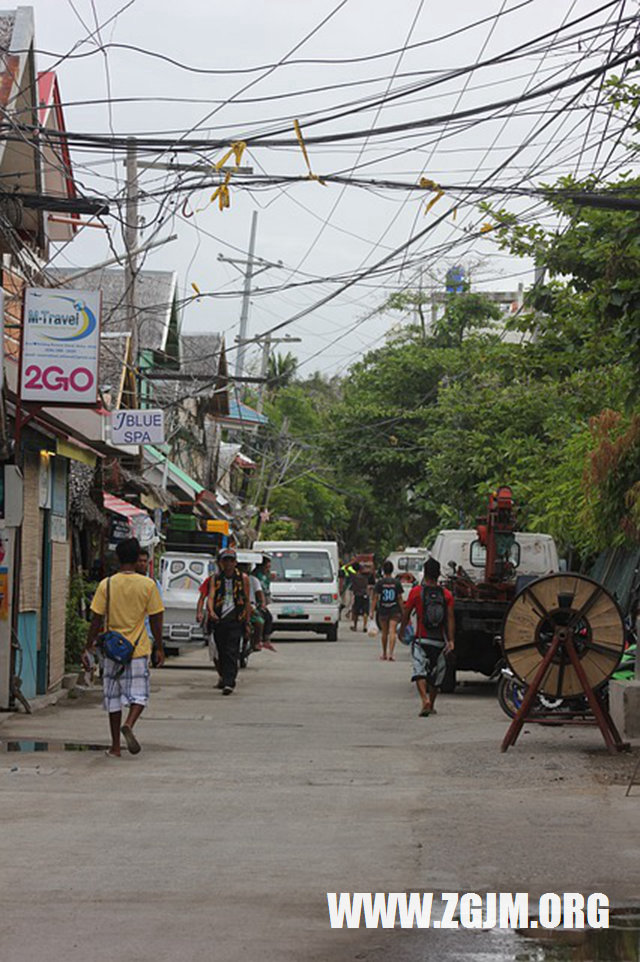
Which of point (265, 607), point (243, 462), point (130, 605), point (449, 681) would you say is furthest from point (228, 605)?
point (243, 462)

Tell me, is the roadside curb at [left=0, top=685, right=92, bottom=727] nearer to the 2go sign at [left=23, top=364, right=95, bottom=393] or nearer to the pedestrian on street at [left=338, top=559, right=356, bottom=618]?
the 2go sign at [left=23, top=364, right=95, bottom=393]

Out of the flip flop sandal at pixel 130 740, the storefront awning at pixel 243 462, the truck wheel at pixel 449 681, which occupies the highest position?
the storefront awning at pixel 243 462

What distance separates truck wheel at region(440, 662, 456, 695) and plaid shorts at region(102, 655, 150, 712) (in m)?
8.30

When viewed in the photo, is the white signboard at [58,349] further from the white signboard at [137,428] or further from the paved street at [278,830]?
the white signboard at [137,428]

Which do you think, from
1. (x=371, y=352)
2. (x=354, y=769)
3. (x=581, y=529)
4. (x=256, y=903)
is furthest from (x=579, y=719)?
(x=371, y=352)

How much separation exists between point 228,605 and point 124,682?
644 cm

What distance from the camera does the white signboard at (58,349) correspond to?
51.5ft

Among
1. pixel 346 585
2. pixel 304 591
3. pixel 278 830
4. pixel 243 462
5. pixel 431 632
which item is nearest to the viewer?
pixel 278 830

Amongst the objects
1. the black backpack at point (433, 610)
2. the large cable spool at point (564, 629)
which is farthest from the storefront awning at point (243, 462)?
the large cable spool at point (564, 629)

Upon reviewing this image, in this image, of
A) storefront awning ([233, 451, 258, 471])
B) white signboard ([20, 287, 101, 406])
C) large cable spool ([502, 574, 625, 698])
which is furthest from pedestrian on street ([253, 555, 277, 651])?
storefront awning ([233, 451, 258, 471])

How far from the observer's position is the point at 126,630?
42.2ft

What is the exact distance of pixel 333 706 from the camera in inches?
738

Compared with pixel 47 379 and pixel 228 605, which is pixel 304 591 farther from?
pixel 47 379

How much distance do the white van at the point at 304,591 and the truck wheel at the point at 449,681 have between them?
16.1 meters
